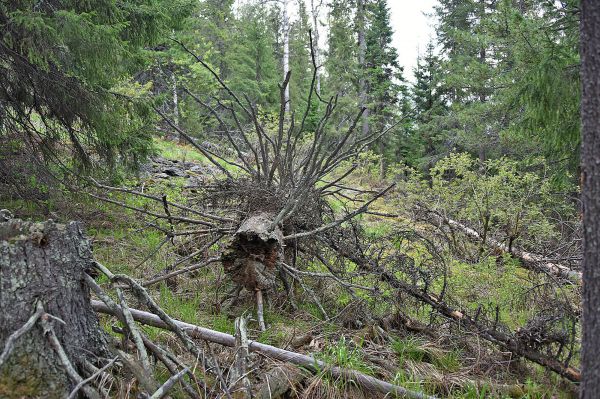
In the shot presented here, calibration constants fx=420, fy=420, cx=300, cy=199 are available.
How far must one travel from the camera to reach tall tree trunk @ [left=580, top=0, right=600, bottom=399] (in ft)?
6.37

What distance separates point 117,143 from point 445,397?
552cm

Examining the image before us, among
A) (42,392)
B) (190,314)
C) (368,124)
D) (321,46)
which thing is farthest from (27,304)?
(321,46)

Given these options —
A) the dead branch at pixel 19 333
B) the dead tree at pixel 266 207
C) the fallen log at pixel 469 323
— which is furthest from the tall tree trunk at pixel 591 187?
the dead branch at pixel 19 333

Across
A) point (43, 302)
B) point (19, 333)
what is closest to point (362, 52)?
point (43, 302)

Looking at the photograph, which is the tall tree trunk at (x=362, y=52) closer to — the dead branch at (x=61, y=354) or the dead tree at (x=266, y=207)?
the dead tree at (x=266, y=207)

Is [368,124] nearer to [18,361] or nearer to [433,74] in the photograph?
[433,74]

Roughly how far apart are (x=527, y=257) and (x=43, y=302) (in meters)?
8.05

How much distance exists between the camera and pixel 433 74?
2378 cm

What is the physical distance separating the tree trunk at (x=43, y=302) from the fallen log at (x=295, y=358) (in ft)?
1.60

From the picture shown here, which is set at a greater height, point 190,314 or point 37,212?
point 37,212

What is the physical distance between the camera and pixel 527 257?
7.84 m

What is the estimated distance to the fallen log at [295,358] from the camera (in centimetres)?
260

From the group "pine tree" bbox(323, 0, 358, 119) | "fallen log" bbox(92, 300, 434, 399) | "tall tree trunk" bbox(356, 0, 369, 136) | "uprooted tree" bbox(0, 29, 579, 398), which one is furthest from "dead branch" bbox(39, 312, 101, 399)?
"tall tree trunk" bbox(356, 0, 369, 136)

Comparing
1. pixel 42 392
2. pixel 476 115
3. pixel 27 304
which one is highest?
pixel 476 115
